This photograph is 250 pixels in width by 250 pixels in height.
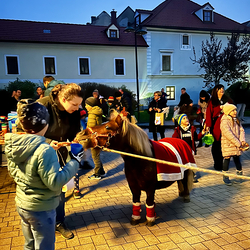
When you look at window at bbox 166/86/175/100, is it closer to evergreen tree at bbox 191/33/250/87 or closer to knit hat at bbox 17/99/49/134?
evergreen tree at bbox 191/33/250/87

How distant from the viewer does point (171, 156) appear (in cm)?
350

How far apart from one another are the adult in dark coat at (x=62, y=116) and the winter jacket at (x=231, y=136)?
11.2 ft

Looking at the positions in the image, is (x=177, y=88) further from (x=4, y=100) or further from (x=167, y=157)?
(x=167, y=157)

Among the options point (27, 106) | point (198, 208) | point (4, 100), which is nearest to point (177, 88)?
point (4, 100)

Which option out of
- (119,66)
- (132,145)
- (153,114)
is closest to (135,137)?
(132,145)

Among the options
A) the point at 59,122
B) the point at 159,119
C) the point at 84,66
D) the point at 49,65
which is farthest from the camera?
the point at 84,66

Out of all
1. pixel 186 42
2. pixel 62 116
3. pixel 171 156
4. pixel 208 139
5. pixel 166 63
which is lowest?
pixel 208 139

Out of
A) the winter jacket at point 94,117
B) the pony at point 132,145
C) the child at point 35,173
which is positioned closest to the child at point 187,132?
the winter jacket at point 94,117

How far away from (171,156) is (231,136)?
7.19ft

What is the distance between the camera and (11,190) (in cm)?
489

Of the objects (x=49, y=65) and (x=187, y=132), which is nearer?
(x=187, y=132)

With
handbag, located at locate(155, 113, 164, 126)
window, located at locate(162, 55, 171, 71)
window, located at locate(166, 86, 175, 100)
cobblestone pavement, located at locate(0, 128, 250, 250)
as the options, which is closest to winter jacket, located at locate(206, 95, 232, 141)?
cobblestone pavement, located at locate(0, 128, 250, 250)

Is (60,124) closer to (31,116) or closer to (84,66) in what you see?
(31,116)

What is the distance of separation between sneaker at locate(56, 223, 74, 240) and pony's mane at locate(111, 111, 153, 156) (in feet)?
5.06
